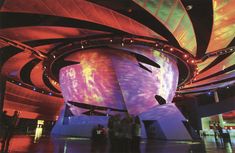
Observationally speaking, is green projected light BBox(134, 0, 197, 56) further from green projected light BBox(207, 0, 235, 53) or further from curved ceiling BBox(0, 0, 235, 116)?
green projected light BBox(207, 0, 235, 53)

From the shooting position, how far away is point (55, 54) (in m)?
18.5

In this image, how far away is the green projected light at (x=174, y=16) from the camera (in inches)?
453

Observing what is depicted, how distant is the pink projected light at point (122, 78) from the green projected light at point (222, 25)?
4.25 m

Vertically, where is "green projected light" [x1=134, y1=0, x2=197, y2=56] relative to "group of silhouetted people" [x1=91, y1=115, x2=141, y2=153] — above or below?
above

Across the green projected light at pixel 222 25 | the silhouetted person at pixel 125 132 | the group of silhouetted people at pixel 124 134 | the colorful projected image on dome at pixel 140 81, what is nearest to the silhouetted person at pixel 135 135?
the group of silhouetted people at pixel 124 134

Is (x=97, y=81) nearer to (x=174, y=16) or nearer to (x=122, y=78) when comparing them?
(x=122, y=78)

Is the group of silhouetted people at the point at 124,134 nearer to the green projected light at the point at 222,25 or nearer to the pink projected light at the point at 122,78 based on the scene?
the green projected light at the point at 222,25

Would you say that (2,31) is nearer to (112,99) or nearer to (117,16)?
(117,16)

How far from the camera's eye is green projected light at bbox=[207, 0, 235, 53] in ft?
39.4

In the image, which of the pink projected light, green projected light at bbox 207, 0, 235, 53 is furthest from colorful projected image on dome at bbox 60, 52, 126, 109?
green projected light at bbox 207, 0, 235, 53

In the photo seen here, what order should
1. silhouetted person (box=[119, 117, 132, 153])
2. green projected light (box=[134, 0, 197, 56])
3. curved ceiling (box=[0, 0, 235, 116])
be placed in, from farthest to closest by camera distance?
curved ceiling (box=[0, 0, 235, 116]), green projected light (box=[134, 0, 197, 56]), silhouetted person (box=[119, 117, 132, 153])

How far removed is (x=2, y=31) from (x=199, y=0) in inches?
460

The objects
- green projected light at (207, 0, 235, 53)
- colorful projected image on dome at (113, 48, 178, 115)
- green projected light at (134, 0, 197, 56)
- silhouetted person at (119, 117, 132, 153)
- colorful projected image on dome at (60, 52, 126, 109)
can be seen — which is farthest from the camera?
colorful projected image on dome at (60, 52, 126, 109)

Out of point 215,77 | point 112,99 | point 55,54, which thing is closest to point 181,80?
point 215,77
